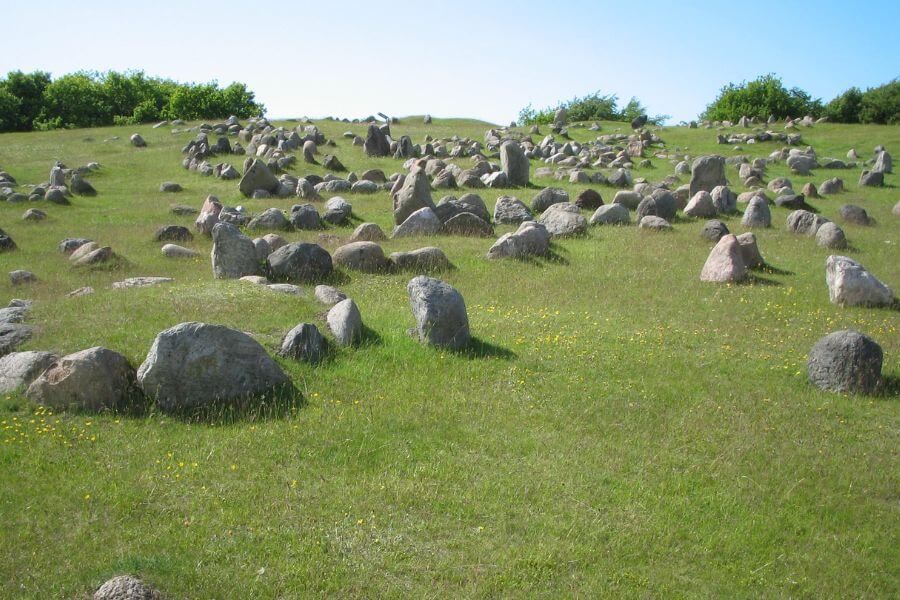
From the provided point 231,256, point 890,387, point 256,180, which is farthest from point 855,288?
point 256,180

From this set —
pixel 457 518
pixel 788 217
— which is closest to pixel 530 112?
pixel 788 217

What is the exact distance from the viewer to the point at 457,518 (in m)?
8.45

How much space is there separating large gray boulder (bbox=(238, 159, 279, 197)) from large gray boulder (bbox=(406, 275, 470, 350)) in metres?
19.7

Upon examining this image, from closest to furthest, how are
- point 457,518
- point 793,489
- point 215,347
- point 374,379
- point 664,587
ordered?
point 664,587 → point 457,518 → point 793,489 → point 215,347 → point 374,379

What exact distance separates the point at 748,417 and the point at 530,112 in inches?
2566

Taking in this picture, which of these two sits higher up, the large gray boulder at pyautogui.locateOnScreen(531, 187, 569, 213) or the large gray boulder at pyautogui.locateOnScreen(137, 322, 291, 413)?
the large gray boulder at pyautogui.locateOnScreen(531, 187, 569, 213)

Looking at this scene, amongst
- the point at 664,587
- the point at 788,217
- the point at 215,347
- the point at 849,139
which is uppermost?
the point at 849,139

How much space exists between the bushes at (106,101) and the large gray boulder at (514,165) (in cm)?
3895

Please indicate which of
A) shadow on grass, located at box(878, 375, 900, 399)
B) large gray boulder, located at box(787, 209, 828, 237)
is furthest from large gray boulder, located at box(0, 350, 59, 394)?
large gray boulder, located at box(787, 209, 828, 237)

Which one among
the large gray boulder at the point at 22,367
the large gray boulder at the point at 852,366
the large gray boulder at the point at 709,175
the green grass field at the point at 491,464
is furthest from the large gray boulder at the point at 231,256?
the large gray boulder at the point at 709,175

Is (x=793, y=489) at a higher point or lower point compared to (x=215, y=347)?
lower

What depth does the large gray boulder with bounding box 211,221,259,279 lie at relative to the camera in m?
18.0

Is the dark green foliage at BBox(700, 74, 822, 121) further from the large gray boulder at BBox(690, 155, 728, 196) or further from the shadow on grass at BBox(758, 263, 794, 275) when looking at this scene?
the shadow on grass at BBox(758, 263, 794, 275)

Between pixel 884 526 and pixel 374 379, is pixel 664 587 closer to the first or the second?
pixel 884 526
